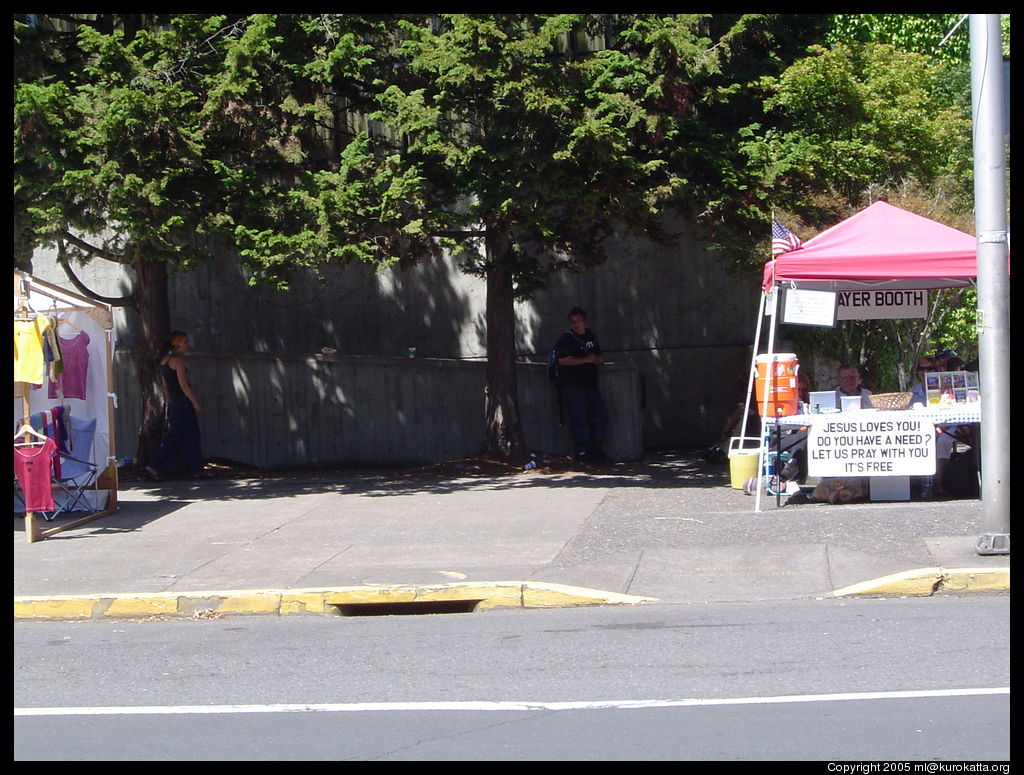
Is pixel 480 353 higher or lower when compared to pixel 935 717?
higher

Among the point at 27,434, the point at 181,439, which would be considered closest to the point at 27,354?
the point at 27,434

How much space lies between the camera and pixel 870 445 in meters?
11.1

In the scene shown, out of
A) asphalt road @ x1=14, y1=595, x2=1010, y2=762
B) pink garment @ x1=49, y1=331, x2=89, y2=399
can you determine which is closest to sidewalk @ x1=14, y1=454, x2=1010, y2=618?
asphalt road @ x1=14, y1=595, x2=1010, y2=762

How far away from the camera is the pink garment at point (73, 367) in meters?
11.9

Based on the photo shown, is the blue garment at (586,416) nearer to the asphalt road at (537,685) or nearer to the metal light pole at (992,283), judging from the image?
the metal light pole at (992,283)

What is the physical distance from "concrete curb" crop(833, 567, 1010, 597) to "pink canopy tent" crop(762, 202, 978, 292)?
3.53m

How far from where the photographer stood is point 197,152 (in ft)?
39.0

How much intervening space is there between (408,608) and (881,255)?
560cm

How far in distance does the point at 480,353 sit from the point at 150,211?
6.77m

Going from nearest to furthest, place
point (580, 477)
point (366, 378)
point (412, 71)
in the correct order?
point (412, 71), point (580, 477), point (366, 378)

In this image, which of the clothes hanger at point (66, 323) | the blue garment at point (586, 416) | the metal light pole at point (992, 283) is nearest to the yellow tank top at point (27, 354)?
the clothes hanger at point (66, 323)

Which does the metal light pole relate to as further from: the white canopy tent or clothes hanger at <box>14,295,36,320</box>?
the white canopy tent

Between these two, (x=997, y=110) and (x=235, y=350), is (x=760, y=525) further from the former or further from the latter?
(x=235, y=350)

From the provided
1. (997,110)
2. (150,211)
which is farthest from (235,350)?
(997,110)
